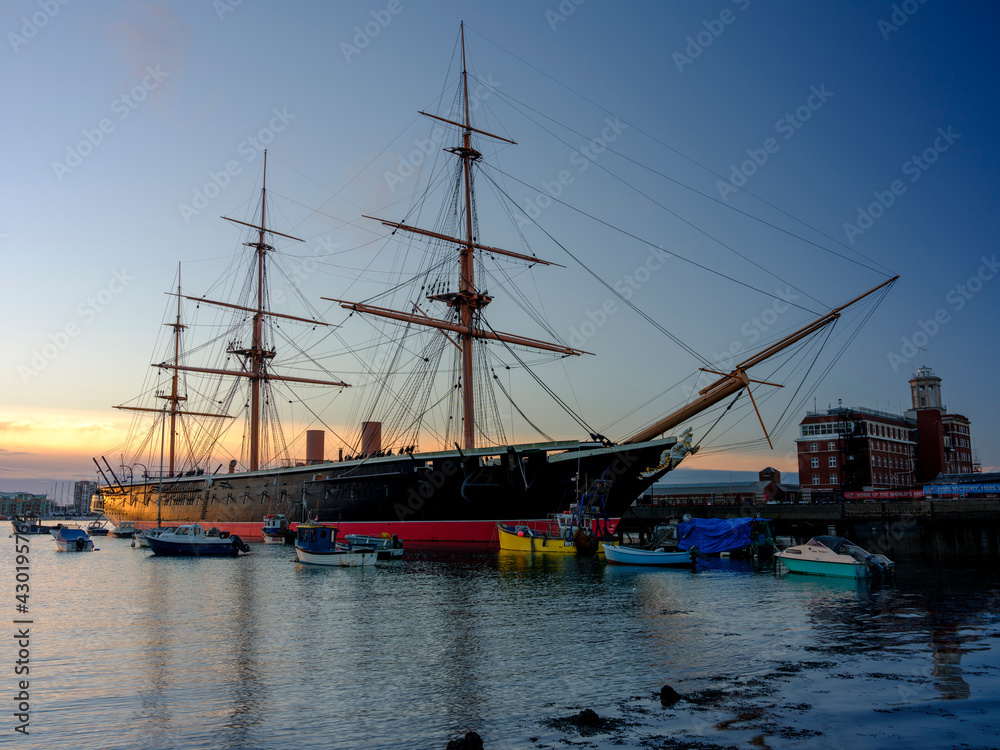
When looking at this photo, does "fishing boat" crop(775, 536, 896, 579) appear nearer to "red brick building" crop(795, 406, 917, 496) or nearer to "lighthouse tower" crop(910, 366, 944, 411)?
"red brick building" crop(795, 406, 917, 496)

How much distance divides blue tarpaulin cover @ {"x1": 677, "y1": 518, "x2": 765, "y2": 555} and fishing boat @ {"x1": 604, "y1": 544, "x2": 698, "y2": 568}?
521 cm

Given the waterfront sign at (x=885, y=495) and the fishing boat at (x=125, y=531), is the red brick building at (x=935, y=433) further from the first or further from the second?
the fishing boat at (x=125, y=531)

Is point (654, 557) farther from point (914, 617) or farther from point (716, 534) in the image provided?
point (914, 617)

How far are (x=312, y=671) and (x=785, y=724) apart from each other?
965 centimetres

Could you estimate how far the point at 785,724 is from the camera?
11031 millimetres

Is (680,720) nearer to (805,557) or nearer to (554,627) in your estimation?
(554,627)

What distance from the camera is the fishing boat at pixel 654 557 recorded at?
40375 mm

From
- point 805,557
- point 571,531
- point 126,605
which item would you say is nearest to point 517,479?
point 571,531

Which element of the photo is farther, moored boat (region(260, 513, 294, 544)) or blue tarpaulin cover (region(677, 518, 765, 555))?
moored boat (region(260, 513, 294, 544))

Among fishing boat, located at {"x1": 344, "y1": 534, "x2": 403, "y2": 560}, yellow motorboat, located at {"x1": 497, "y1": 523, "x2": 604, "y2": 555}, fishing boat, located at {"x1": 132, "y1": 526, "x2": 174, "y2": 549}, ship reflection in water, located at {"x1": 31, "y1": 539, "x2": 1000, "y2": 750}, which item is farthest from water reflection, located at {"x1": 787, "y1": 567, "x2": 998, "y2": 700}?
fishing boat, located at {"x1": 132, "y1": 526, "x2": 174, "y2": 549}

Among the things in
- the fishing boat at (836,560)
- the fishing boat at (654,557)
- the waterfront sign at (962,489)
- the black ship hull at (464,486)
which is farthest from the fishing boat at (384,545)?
the waterfront sign at (962,489)

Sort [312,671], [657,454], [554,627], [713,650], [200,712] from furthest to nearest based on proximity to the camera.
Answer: [657,454] → [554,627] → [713,650] → [312,671] → [200,712]

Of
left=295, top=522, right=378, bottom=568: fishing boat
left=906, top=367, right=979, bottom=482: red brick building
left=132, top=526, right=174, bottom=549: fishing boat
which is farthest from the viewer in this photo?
left=906, top=367, right=979, bottom=482: red brick building

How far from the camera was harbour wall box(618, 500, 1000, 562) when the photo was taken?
48.7 metres
